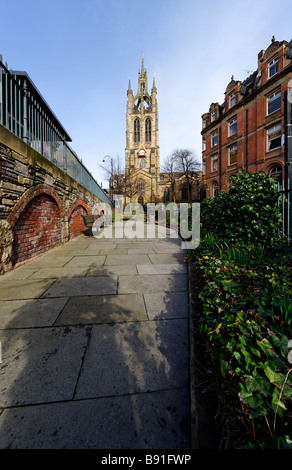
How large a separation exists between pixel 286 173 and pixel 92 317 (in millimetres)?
3943

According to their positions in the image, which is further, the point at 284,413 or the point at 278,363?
the point at 278,363

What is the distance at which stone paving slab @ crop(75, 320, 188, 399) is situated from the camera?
136 cm

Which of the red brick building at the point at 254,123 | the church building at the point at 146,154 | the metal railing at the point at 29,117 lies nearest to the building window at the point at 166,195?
the church building at the point at 146,154

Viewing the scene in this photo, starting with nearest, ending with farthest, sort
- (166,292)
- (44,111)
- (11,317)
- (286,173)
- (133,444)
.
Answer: (133,444) → (11,317) → (166,292) → (286,173) → (44,111)

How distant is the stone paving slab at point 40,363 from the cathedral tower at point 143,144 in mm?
43797

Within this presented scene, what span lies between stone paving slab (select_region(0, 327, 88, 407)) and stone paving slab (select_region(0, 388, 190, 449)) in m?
0.10

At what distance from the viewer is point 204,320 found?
5.97 feet

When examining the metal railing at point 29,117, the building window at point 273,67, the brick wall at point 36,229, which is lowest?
the brick wall at point 36,229

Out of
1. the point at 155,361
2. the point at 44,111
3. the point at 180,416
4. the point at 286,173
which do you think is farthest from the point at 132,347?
the point at 44,111

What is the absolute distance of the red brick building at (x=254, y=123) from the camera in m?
15.5

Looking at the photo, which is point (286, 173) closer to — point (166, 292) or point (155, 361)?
point (166, 292)

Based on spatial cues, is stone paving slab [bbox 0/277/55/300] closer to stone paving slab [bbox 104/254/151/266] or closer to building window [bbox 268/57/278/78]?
→ stone paving slab [bbox 104/254/151/266]

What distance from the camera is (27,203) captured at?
3922 millimetres

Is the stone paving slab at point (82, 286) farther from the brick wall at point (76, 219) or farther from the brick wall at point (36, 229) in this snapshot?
the brick wall at point (76, 219)
